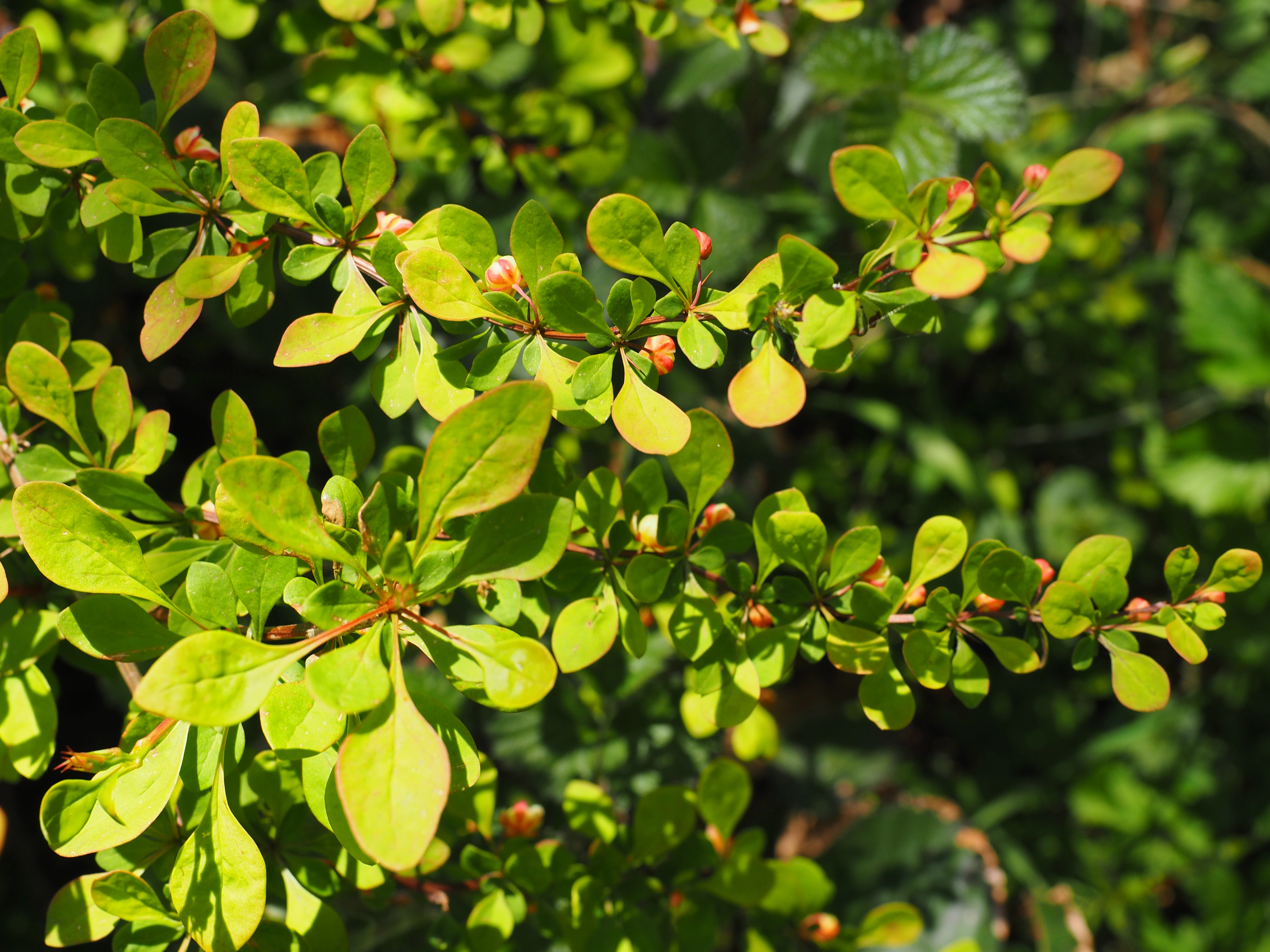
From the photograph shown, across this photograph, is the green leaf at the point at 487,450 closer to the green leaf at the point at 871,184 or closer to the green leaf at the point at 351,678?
the green leaf at the point at 351,678

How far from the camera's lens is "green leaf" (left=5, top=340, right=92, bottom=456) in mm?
625

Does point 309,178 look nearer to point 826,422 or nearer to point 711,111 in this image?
point 711,111

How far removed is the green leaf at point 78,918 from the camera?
617 millimetres

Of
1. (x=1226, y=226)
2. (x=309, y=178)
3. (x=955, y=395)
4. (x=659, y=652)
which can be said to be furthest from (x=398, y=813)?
(x=1226, y=226)

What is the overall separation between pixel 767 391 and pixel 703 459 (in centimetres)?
9

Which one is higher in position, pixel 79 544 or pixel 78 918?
pixel 79 544

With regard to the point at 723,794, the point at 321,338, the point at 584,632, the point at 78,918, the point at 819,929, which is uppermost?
the point at 321,338

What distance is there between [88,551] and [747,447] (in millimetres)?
1027

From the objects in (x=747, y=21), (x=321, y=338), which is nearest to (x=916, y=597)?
(x=321, y=338)

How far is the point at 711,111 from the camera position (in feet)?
4.20

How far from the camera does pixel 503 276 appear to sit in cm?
58

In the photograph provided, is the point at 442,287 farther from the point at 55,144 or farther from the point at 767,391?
the point at 55,144

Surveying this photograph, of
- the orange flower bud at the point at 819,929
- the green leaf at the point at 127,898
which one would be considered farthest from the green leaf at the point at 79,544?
the orange flower bud at the point at 819,929

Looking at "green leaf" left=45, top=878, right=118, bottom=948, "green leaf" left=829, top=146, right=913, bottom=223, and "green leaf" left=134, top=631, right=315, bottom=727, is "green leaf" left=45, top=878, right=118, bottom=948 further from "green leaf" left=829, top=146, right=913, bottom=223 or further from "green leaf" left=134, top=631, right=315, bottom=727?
"green leaf" left=829, top=146, right=913, bottom=223
